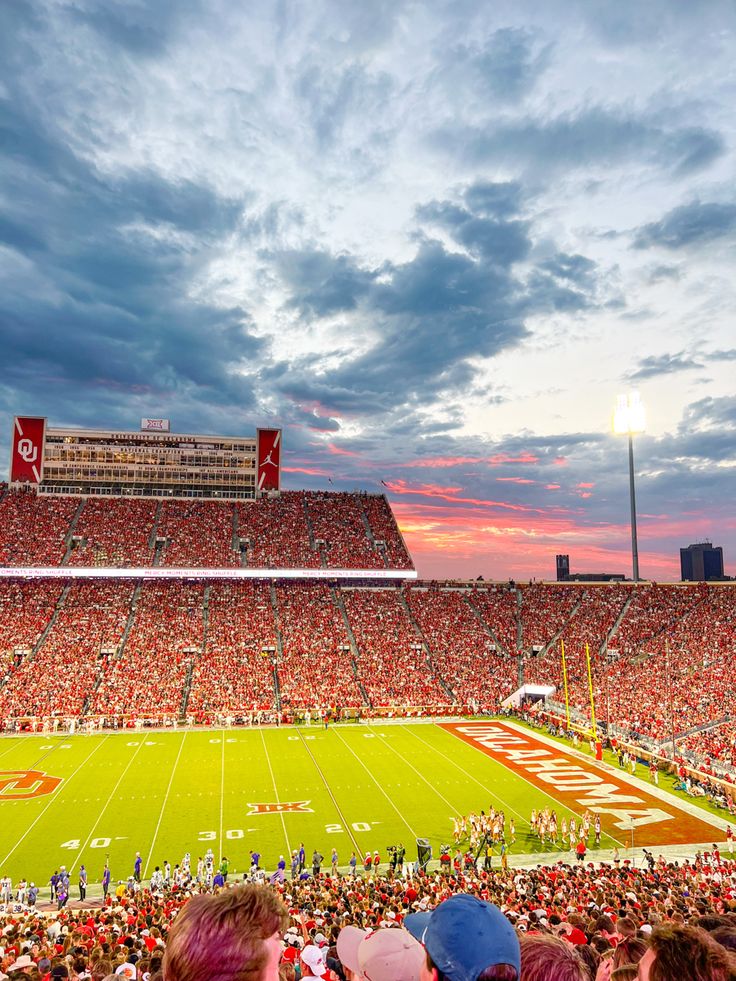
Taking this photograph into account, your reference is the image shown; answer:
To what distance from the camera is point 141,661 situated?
44688 millimetres

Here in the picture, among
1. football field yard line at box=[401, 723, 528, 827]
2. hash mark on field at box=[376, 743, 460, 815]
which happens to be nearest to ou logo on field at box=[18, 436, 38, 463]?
football field yard line at box=[401, 723, 528, 827]

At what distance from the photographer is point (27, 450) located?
6272 cm

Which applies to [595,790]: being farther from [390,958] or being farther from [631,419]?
[390,958]

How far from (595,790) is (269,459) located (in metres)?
45.7

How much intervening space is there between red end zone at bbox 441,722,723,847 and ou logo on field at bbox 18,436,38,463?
149ft

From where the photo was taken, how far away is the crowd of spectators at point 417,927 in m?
2.08

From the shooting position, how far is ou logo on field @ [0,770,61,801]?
87.2ft

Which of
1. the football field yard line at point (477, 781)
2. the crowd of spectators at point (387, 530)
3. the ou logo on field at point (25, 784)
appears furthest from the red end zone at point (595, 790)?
the crowd of spectators at point (387, 530)

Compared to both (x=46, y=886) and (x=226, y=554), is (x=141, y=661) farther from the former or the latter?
(x=46, y=886)

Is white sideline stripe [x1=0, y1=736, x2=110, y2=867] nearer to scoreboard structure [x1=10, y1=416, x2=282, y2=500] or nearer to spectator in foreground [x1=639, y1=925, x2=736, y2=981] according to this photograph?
spectator in foreground [x1=639, y1=925, x2=736, y2=981]

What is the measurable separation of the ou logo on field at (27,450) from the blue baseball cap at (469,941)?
67.9 m

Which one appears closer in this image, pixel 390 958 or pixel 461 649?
pixel 390 958

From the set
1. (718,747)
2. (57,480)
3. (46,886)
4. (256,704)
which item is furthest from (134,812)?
(57,480)

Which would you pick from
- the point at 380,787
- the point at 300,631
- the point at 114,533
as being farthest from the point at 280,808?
the point at 114,533
